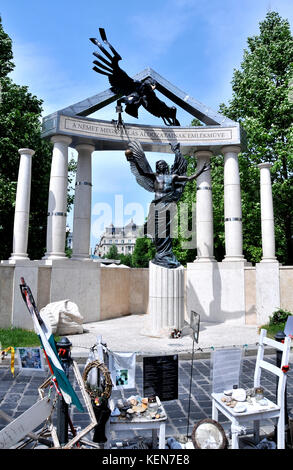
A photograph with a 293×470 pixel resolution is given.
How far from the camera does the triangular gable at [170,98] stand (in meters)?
13.8

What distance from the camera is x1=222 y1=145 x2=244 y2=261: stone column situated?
1361 centimetres

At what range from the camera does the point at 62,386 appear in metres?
2.89

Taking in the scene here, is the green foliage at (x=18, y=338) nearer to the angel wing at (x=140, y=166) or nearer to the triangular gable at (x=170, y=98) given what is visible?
the angel wing at (x=140, y=166)

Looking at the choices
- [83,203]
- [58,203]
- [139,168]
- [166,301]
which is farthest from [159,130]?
[166,301]

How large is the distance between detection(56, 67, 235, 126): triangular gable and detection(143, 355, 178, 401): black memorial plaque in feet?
39.8

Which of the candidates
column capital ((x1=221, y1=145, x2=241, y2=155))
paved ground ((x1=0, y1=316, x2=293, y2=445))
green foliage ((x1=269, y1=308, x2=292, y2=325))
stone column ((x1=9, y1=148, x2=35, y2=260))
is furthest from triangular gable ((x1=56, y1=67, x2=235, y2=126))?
paved ground ((x1=0, y1=316, x2=293, y2=445))

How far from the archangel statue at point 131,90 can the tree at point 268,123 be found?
5971mm

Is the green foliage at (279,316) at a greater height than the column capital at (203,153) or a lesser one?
lesser

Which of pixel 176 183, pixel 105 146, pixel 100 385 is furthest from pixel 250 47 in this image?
pixel 100 385

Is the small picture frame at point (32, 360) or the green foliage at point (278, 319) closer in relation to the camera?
the small picture frame at point (32, 360)

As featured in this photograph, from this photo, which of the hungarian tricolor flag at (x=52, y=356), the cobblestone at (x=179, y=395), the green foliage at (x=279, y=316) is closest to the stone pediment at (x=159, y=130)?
the green foliage at (x=279, y=316)

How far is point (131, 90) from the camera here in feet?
45.3

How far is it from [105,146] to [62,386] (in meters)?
12.9

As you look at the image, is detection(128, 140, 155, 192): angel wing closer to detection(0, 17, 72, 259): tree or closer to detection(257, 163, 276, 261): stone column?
detection(257, 163, 276, 261): stone column
